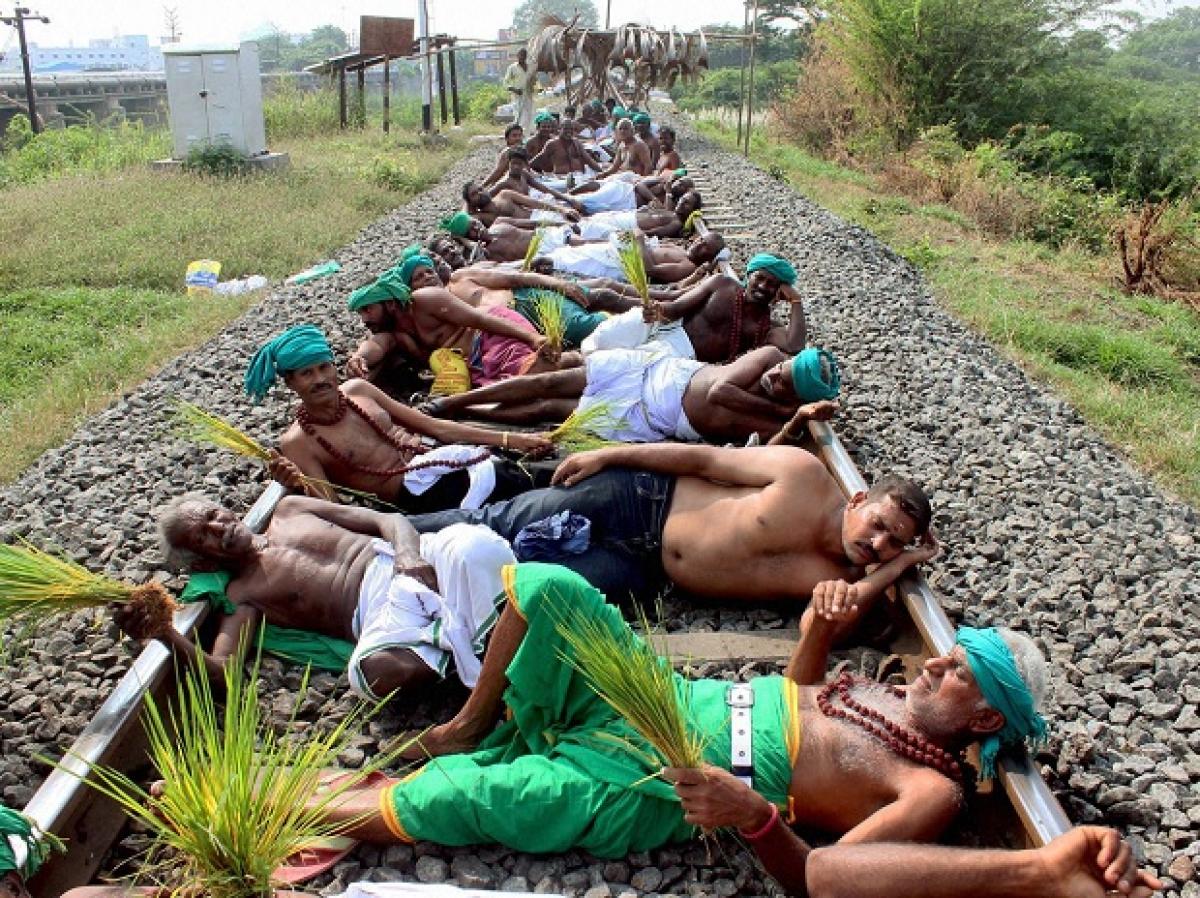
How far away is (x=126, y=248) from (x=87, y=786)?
10275 millimetres

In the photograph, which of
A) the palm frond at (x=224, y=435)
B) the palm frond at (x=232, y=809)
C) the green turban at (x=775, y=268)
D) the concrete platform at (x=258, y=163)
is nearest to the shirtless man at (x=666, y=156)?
the concrete platform at (x=258, y=163)

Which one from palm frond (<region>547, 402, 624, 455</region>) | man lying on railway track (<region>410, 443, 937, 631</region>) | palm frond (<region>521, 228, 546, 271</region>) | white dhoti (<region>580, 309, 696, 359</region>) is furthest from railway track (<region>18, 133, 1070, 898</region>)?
palm frond (<region>521, 228, 546, 271</region>)

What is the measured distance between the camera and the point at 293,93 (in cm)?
2862

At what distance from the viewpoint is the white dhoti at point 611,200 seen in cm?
1295

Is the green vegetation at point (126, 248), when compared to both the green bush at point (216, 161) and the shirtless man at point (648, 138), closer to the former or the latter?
the green bush at point (216, 161)

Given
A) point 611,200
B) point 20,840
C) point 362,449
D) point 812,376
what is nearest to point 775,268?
point 812,376

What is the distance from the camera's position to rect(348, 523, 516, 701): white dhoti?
357 centimetres

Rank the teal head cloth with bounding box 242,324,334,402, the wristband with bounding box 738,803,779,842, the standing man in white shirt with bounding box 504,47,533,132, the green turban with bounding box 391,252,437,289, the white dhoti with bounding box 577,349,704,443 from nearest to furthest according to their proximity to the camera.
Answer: the wristband with bounding box 738,803,779,842
the teal head cloth with bounding box 242,324,334,402
the white dhoti with bounding box 577,349,704,443
the green turban with bounding box 391,252,437,289
the standing man in white shirt with bounding box 504,47,533,132

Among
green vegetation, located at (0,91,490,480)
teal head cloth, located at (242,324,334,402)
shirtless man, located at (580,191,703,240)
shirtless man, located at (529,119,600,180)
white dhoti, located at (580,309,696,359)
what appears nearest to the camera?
teal head cloth, located at (242,324,334,402)

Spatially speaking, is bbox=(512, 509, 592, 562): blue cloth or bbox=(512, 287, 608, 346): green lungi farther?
bbox=(512, 287, 608, 346): green lungi

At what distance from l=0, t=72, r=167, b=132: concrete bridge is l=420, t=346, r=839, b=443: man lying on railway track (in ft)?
143

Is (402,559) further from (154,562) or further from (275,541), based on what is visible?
(154,562)

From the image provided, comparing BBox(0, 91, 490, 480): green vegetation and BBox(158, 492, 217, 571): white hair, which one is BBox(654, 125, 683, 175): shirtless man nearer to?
BBox(0, 91, 490, 480): green vegetation

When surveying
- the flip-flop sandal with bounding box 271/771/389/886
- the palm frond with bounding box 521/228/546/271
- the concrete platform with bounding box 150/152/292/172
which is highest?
the concrete platform with bounding box 150/152/292/172
